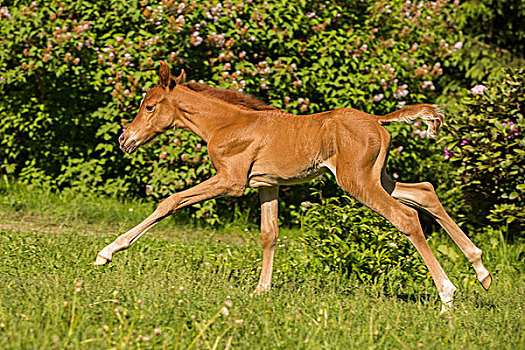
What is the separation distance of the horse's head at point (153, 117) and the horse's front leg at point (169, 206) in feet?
2.39

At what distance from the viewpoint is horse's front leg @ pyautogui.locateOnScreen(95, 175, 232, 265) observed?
4.47 meters

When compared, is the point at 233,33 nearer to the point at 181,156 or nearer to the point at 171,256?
the point at 181,156

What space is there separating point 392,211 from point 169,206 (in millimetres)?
1659

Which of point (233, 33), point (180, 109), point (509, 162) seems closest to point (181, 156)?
point (233, 33)

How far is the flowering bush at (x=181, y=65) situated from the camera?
785 cm

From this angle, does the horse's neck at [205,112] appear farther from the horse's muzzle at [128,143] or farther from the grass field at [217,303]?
the grass field at [217,303]

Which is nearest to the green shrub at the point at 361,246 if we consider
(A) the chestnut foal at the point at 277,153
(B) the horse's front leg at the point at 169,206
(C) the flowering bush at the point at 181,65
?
(A) the chestnut foal at the point at 277,153

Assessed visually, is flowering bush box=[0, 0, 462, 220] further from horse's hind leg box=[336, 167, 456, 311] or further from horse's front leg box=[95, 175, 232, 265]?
horse's hind leg box=[336, 167, 456, 311]

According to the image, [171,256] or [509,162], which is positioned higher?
[509,162]

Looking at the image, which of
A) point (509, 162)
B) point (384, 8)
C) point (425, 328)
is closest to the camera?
point (425, 328)

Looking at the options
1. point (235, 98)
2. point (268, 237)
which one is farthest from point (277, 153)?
point (268, 237)

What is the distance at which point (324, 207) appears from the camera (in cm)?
568

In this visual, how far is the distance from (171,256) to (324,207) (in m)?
1.53

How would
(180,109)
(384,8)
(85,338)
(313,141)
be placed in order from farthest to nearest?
(384,8) → (180,109) → (313,141) → (85,338)
